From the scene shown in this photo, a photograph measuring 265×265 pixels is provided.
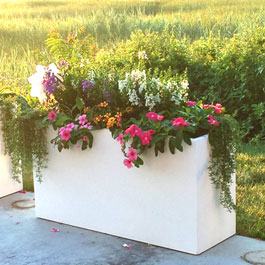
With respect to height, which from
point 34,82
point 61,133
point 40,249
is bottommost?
point 40,249

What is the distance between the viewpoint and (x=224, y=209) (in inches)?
170

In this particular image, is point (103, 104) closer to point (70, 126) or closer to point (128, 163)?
point (70, 126)

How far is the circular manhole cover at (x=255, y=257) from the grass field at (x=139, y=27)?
1.01 ft

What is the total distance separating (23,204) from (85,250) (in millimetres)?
1303

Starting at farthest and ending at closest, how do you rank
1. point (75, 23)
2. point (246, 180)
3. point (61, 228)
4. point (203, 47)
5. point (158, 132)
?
point (75, 23), point (203, 47), point (246, 180), point (61, 228), point (158, 132)

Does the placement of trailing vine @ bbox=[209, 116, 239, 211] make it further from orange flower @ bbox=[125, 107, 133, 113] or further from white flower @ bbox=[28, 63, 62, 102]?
white flower @ bbox=[28, 63, 62, 102]

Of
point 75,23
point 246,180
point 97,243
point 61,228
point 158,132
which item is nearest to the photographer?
point 158,132

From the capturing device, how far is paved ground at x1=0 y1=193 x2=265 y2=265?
4.03 m

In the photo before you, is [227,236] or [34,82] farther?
[34,82]

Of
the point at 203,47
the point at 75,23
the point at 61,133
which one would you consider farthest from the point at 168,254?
the point at 75,23

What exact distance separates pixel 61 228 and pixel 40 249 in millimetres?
449

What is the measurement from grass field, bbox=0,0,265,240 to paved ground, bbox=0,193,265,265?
0.44m

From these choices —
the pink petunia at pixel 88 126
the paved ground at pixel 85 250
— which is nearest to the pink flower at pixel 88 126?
the pink petunia at pixel 88 126

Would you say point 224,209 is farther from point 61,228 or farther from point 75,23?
point 75,23
